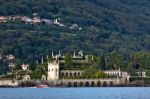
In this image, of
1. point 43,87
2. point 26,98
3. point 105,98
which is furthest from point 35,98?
point 43,87

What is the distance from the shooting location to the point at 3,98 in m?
134

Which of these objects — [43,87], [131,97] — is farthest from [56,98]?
[43,87]

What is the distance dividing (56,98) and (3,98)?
7.11 meters

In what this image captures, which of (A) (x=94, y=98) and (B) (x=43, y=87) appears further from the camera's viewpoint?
(B) (x=43, y=87)

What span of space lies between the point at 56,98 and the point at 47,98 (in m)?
1.25

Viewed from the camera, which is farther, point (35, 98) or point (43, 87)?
point (43, 87)

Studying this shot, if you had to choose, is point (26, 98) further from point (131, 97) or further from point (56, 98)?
point (131, 97)

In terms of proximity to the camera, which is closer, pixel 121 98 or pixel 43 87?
pixel 121 98

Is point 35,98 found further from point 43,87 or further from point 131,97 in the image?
point 43,87

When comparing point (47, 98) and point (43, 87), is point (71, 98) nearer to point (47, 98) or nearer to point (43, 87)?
point (47, 98)

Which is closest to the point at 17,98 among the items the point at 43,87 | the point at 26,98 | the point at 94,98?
the point at 26,98

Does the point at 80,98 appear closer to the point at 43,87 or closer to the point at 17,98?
the point at 17,98

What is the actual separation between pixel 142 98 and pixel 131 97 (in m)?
5.37

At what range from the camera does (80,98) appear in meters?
134
